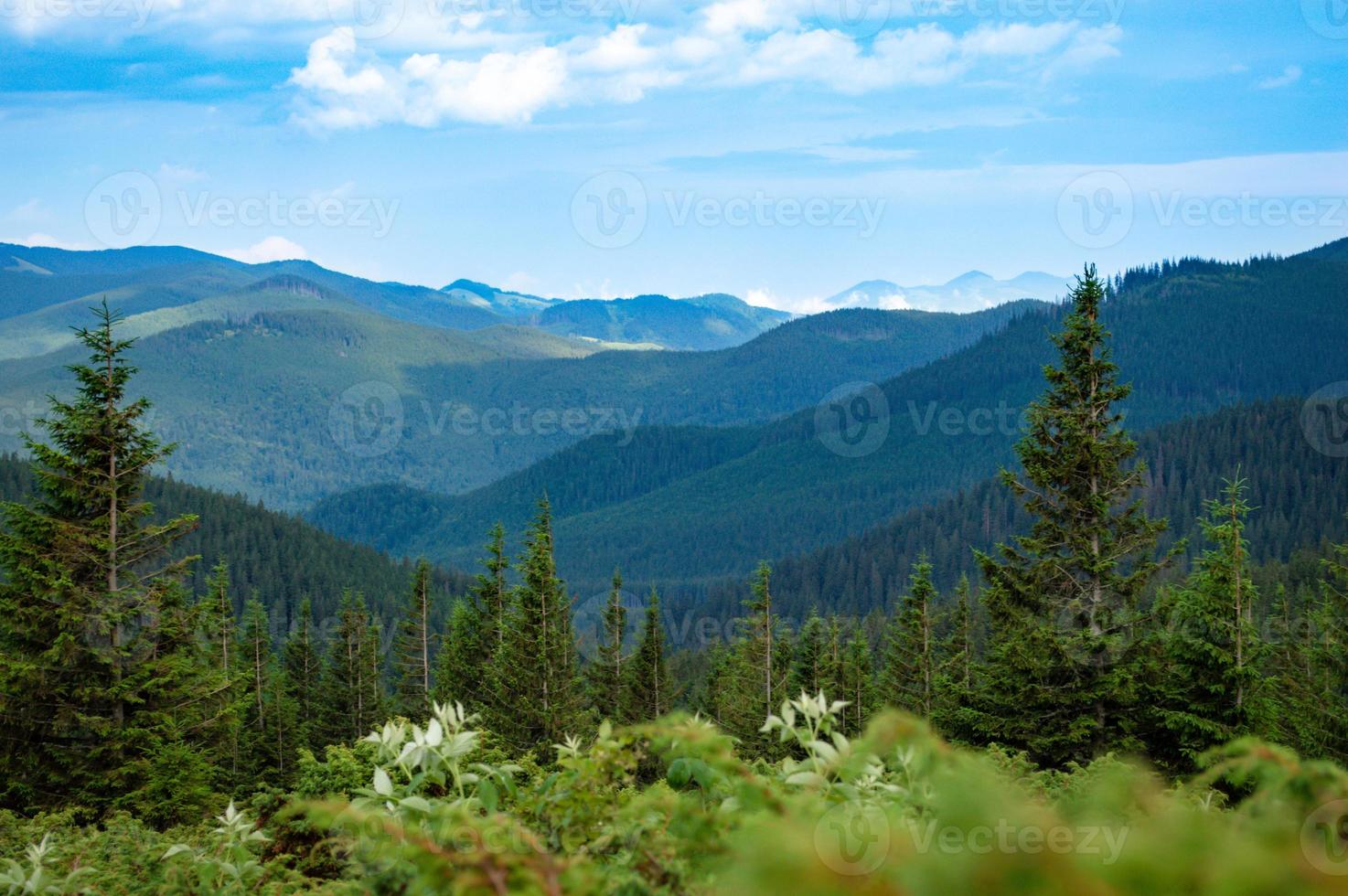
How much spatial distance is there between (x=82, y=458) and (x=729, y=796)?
18.5 meters

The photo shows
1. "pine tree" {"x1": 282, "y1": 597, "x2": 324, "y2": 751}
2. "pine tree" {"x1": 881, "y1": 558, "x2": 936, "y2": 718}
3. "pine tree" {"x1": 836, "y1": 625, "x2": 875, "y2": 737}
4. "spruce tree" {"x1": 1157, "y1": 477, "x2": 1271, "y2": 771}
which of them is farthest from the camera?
"pine tree" {"x1": 282, "y1": 597, "x2": 324, "y2": 751}

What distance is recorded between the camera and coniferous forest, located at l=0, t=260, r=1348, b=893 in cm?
217

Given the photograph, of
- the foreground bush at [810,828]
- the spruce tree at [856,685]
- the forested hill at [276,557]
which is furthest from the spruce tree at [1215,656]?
the forested hill at [276,557]

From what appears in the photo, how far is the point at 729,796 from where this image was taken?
11.3 ft

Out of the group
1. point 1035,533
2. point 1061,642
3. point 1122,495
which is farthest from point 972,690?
point 1122,495

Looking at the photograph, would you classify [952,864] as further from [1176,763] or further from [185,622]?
[185,622]

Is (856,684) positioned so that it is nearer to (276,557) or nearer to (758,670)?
(758,670)

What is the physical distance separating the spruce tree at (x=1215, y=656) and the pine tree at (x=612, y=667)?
2528 cm

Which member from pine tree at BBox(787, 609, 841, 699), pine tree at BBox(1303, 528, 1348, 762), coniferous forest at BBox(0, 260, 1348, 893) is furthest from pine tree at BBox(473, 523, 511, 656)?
pine tree at BBox(1303, 528, 1348, 762)

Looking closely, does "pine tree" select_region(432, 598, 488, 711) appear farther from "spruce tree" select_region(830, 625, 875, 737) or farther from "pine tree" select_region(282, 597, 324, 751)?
"spruce tree" select_region(830, 625, 875, 737)

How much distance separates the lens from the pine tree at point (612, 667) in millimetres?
40625

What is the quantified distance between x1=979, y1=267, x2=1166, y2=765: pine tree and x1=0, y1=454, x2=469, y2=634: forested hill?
445 ft

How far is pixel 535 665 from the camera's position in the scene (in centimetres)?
3347

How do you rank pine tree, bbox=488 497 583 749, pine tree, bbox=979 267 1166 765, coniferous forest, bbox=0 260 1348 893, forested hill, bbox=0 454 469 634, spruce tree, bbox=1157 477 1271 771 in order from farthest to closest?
forested hill, bbox=0 454 469 634 < pine tree, bbox=488 497 583 749 < pine tree, bbox=979 267 1166 765 < spruce tree, bbox=1157 477 1271 771 < coniferous forest, bbox=0 260 1348 893
